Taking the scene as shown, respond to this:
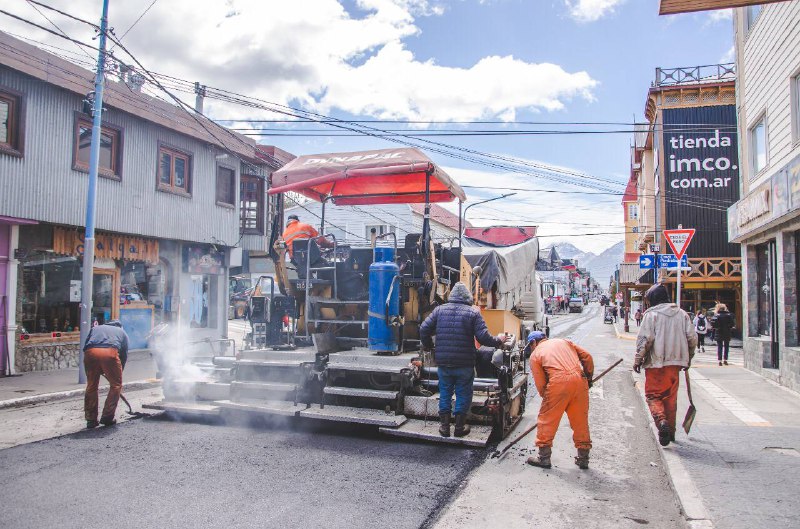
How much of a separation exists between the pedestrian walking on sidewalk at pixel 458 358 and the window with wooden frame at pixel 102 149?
1139 centimetres

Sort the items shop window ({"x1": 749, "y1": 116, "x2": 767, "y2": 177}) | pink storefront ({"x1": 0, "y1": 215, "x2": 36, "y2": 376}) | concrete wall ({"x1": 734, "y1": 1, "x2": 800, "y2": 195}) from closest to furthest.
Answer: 1. concrete wall ({"x1": 734, "y1": 1, "x2": 800, "y2": 195})
2. shop window ({"x1": 749, "y1": 116, "x2": 767, "y2": 177})
3. pink storefront ({"x1": 0, "y1": 215, "x2": 36, "y2": 376})

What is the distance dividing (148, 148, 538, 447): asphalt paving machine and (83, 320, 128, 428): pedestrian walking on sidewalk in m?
0.58

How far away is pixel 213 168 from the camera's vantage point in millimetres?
18547

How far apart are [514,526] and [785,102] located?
33.2ft

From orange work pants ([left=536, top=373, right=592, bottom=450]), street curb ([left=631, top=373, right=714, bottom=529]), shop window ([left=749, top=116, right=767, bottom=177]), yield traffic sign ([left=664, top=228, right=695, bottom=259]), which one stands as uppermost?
shop window ([left=749, top=116, right=767, bottom=177])

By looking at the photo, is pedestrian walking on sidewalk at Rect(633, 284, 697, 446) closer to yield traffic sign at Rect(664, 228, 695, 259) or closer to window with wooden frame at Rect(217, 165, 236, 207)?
yield traffic sign at Rect(664, 228, 695, 259)

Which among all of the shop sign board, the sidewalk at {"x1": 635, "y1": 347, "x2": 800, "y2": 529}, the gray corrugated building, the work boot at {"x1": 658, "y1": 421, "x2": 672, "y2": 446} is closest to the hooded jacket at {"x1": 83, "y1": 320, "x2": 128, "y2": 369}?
the gray corrugated building

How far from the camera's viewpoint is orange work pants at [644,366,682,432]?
642cm

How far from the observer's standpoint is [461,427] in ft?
20.7

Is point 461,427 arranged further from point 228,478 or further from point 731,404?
point 731,404

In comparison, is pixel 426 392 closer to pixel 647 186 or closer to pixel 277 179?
pixel 277 179

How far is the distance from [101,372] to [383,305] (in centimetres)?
379

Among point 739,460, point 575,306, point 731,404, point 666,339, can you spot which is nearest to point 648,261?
point 731,404

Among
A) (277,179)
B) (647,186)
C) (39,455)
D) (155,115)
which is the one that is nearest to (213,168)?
(155,115)
